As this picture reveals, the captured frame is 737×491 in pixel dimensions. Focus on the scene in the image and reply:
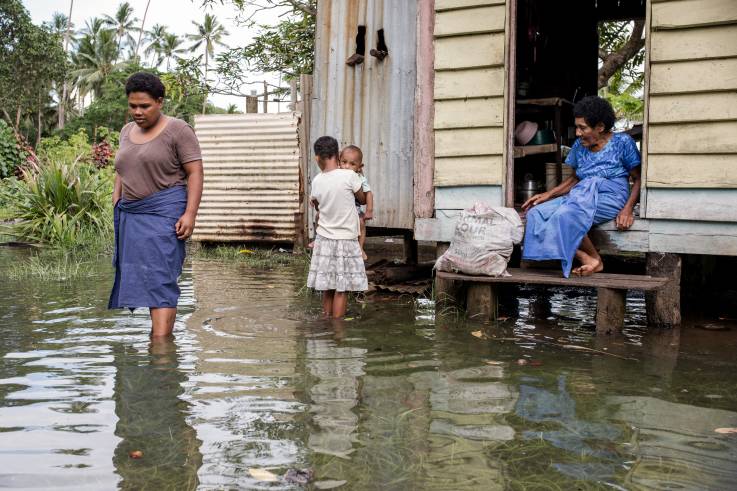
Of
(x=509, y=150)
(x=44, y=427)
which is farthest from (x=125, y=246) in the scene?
(x=509, y=150)

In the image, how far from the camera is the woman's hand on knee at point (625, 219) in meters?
6.14

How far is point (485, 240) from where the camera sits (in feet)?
20.2

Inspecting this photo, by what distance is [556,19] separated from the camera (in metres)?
10.1

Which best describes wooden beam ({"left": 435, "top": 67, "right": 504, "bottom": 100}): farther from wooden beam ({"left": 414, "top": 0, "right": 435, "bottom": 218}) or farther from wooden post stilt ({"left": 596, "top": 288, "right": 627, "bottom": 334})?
wooden post stilt ({"left": 596, "top": 288, "right": 627, "bottom": 334})

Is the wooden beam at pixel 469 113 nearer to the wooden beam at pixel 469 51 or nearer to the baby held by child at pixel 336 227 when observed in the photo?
the wooden beam at pixel 469 51

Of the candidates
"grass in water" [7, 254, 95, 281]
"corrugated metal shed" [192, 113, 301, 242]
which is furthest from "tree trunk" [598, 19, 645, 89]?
"grass in water" [7, 254, 95, 281]

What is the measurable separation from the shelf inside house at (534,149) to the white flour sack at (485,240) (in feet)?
4.85

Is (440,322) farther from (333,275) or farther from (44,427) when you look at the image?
(44,427)

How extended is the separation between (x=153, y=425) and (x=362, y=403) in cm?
102

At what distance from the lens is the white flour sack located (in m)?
6.14

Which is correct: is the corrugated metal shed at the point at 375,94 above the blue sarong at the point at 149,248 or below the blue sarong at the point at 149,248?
above

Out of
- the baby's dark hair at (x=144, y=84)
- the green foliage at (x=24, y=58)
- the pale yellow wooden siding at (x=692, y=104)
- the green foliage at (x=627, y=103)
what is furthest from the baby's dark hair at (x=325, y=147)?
the green foliage at (x=24, y=58)

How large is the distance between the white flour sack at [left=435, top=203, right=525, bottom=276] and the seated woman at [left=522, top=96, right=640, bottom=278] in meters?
0.19

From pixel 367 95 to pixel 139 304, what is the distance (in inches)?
144
